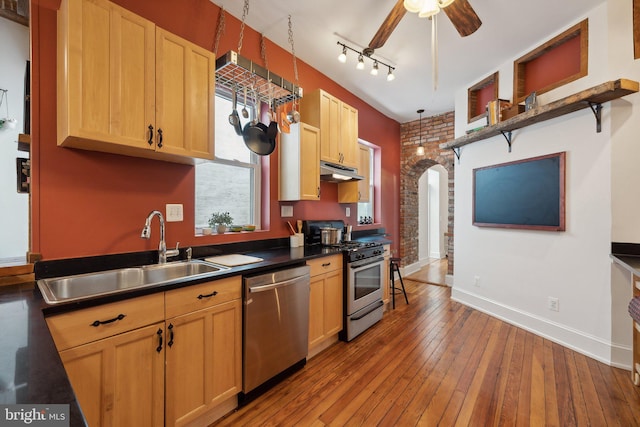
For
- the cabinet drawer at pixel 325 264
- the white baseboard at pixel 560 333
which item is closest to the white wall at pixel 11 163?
the cabinet drawer at pixel 325 264

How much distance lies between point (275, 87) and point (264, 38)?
2.76 feet

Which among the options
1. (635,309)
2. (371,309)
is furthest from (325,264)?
(635,309)

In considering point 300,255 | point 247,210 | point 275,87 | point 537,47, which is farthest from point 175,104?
point 537,47

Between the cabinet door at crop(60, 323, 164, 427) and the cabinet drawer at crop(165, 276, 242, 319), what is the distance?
0.39 feet

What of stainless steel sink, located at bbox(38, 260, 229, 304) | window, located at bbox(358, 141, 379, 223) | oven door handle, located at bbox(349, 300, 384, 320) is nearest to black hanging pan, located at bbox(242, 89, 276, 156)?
stainless steel sink, located at bbox(38, 260, 229, 304)

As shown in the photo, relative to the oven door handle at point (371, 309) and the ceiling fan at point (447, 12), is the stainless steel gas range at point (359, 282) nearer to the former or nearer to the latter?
the oven door handle at point (371, 309)

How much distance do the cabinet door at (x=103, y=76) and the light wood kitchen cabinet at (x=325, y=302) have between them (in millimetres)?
1645

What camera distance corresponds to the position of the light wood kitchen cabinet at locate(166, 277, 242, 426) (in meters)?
Result: 1.53

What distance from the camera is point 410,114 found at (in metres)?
5.10

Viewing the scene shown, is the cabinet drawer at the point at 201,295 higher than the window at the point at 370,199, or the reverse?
the window at the point at 370,199

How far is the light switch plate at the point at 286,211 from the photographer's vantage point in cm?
301

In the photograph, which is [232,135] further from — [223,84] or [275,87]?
[275,87]

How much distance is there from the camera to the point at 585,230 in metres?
2.64

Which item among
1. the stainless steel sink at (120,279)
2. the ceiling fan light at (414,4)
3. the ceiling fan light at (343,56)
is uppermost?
the ceiling fan light at (343,56)
